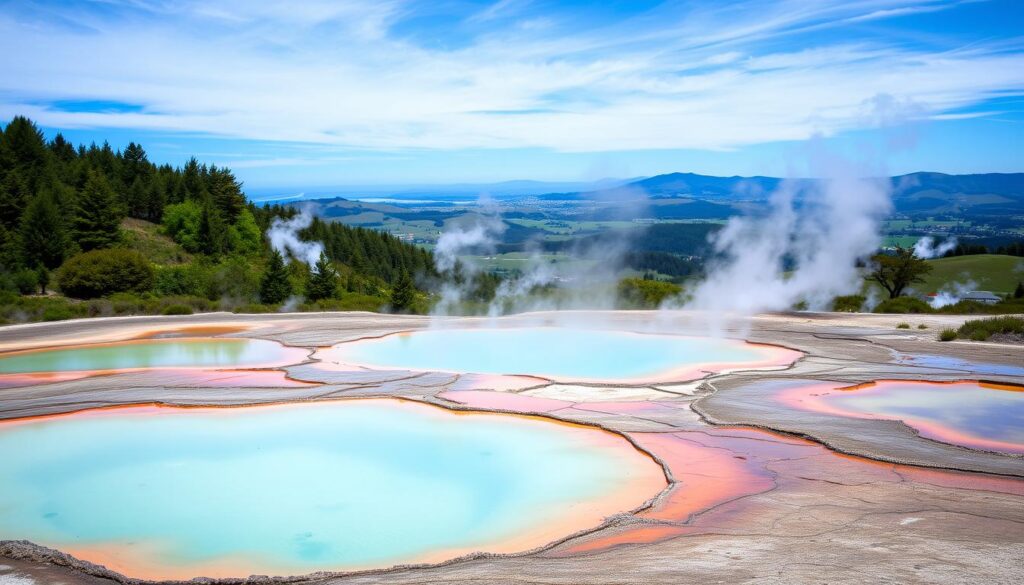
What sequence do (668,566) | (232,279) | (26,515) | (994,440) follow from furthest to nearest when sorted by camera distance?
1. (232,279)
2. (994,440)
3. (26,515)
4. (668,566)

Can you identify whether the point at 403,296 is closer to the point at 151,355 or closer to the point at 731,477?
the point at 151,355

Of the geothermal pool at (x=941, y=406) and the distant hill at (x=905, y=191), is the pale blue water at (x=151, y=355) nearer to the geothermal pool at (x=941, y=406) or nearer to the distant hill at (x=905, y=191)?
the geothermal pool at (x=941, y=406)

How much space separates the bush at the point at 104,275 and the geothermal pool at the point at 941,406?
25.6 m

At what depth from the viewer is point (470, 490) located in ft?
25.5

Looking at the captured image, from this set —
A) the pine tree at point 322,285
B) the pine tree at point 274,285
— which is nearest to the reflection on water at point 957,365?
the pine tree at point 274,285

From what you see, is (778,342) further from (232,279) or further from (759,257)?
(232,279)

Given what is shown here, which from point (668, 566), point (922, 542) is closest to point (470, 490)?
point (668, 566)

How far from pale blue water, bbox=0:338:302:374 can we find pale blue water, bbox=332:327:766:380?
1.76 m

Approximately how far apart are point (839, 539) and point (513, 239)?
4740cm

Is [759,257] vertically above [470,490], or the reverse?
[759,257]

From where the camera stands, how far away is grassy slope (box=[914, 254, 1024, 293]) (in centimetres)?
4634

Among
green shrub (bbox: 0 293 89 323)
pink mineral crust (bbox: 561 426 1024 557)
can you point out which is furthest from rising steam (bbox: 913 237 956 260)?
green shrub (bbox: 0 293 89 323)

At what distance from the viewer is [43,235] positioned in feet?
105

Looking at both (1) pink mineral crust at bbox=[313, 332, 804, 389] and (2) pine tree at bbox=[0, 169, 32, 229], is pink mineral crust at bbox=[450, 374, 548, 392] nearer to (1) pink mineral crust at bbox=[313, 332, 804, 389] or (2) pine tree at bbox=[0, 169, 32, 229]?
(1) pink mineral crust at bbox=[313, 332, 804, 389]
